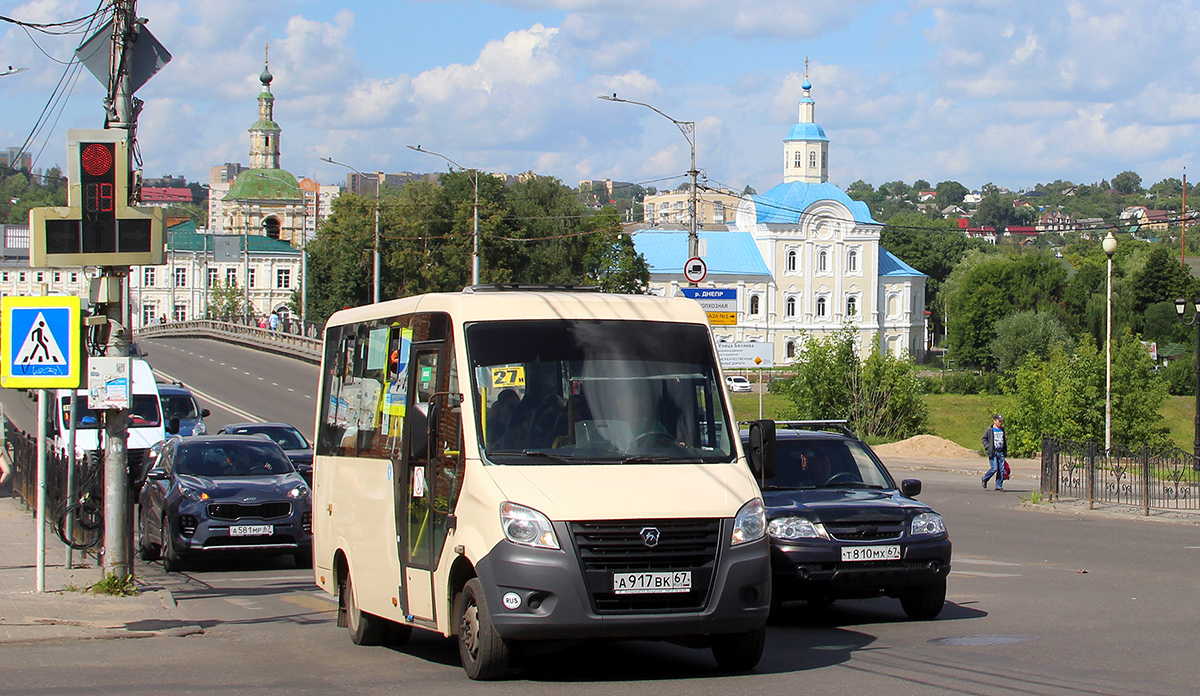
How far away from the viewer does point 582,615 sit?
8.48 m

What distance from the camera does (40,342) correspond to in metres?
13.3

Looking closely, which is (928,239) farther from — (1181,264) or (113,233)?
(113,233)

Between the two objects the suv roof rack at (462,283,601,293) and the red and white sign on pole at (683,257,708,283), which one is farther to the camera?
the red and white sign on pole at (683,257,708,283)

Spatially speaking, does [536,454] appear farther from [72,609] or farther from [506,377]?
[72,609]

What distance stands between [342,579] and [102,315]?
446 centimetres

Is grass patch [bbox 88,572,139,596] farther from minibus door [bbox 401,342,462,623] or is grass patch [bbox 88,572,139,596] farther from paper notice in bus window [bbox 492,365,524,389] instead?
paper notice in bus window [bbox 492,365,524,389]

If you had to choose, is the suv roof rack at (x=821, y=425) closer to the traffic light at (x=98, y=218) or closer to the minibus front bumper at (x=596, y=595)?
the minibus front bumper at (x=596, y=595)

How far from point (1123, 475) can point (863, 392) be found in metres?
28.0

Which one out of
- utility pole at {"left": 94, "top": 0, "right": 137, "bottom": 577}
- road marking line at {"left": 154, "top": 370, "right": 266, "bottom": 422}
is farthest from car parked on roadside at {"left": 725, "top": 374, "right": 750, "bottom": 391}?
utility pole at {"left": 94, "top": 0, "right": 137, "bottom": 577}

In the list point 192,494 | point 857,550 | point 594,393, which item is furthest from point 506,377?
point 192,494

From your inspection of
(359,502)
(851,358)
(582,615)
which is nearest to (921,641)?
(582,615)

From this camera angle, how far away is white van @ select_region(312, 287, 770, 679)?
851cm

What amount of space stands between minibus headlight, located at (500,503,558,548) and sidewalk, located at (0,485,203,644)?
430 centimetres

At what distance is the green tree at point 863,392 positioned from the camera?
52375 millimetres
